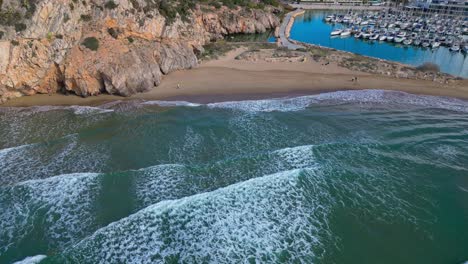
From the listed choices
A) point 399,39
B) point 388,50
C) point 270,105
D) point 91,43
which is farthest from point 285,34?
point 91,43

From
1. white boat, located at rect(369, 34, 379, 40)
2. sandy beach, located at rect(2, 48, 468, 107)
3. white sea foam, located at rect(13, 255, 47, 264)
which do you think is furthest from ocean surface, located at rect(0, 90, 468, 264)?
white boat, located at rect(369, 34, 379, 40)

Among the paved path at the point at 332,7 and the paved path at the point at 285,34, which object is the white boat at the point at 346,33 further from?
the paved path at the point at 332,7

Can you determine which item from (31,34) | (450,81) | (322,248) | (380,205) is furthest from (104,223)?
(450,81)

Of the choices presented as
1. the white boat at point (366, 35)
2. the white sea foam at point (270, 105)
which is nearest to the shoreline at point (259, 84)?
the white sea foam at point (270, 105)

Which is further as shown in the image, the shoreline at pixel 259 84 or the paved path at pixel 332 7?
the paved path at pixel 332 7

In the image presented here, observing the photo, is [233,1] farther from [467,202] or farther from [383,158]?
[467,202]

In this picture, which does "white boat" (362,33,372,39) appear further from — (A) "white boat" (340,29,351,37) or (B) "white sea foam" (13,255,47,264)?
(B) "white sea foam" (13,255,47,264)
